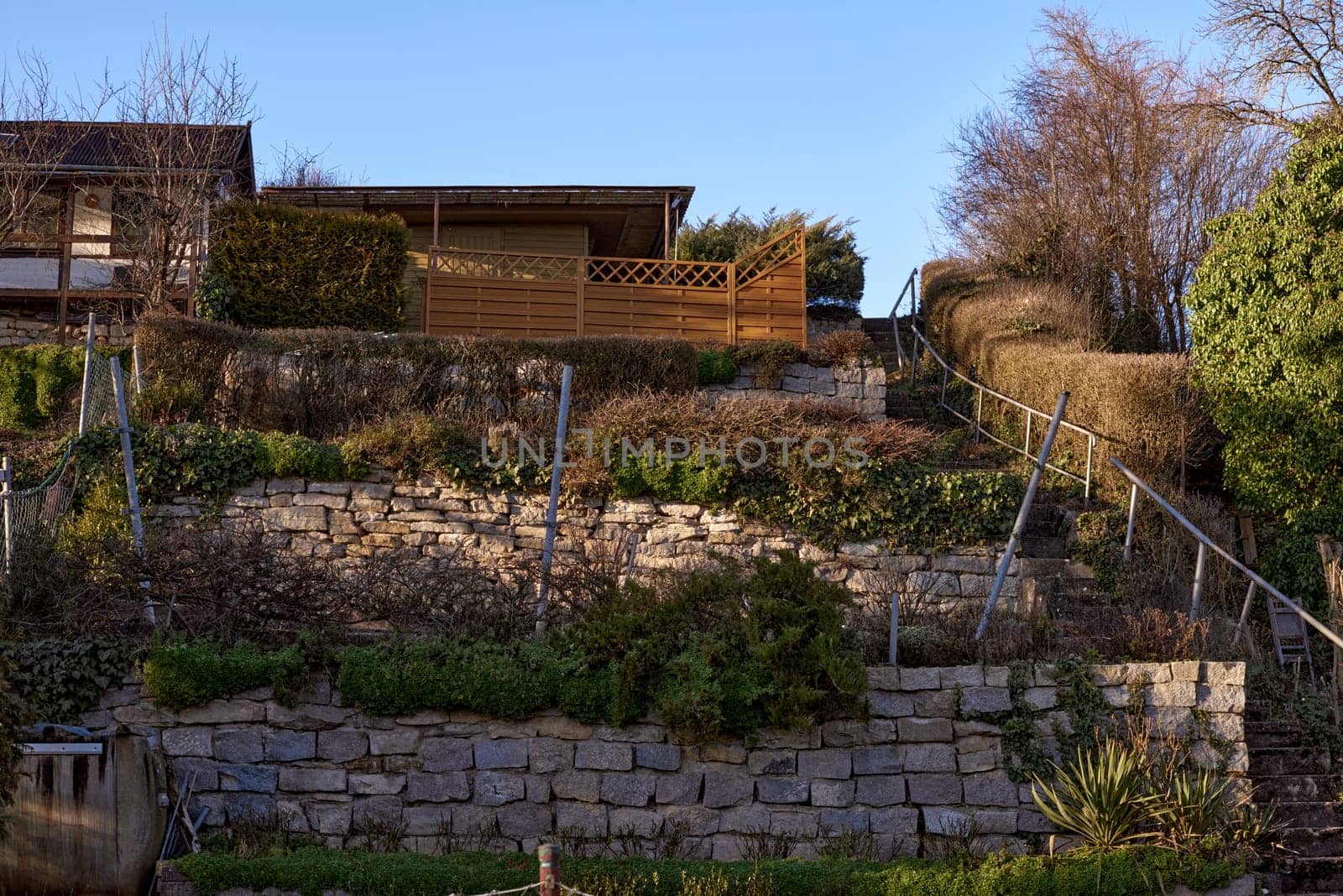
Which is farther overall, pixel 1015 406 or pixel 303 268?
pixel 303 268

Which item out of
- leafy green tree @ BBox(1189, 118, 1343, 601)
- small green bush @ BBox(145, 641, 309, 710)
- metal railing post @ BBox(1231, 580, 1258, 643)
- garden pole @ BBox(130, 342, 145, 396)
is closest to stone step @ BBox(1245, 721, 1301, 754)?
metal railing post @ BBox(1231, 580, 1258, 643)

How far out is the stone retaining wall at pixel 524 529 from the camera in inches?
451

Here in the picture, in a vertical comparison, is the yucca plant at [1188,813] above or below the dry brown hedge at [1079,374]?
below

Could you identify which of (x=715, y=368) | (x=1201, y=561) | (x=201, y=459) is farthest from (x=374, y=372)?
(x=1201, y=561)

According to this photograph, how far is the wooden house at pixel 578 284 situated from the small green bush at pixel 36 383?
13.3 ft

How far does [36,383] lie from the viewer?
1485 centimetres

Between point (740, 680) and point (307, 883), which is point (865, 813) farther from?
point (307, 883)

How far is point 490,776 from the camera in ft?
27.5

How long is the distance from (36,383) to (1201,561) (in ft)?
40.0

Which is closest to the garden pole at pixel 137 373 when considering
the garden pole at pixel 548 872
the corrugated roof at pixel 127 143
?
the corrugated roof at pixel 127 143

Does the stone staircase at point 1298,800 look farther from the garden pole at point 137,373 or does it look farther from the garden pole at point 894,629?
the garden pole at point 137,373

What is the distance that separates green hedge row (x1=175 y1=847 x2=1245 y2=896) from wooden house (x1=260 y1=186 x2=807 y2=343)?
30.7 feet

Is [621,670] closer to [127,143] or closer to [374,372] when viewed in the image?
[374,372]

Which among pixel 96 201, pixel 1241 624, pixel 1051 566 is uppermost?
pixel 96 201
